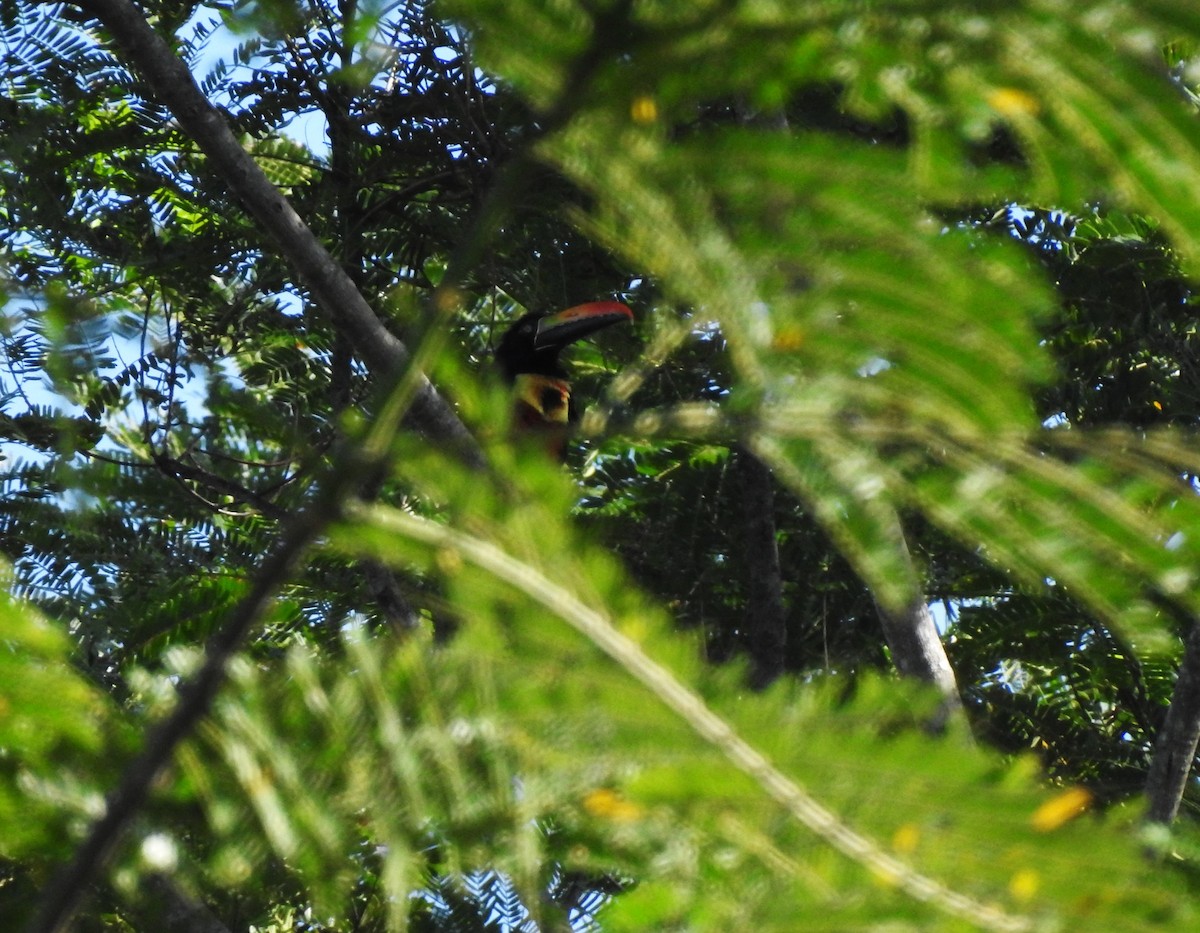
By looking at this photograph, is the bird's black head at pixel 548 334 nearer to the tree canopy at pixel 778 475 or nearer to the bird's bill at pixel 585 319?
the bird's bill at pixel 585 319

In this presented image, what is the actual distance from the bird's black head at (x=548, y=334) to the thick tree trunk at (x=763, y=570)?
2.13 ft

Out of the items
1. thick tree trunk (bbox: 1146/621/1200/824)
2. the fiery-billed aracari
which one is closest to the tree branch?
the fiery-billed aracari

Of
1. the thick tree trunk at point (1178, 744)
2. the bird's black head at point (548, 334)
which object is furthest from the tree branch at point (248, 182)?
the thick tree trunk at point (1178, 744)

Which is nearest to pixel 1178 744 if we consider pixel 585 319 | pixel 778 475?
pixel 585 319

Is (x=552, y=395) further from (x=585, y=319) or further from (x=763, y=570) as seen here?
(x=763, y=570)

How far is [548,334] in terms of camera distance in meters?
5.39

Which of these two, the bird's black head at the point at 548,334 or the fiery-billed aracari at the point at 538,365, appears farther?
the fiery-billed aracari at the point at 538,365

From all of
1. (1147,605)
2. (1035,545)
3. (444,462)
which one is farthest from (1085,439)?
(444,462)

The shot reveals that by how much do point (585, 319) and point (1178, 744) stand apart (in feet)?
7.43

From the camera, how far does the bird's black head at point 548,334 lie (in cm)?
492

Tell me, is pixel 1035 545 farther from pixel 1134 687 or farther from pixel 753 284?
pixel 1134 687

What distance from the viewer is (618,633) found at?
0.87m

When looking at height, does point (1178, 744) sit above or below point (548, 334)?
below

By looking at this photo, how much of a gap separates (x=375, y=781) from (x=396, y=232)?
3649 mm
